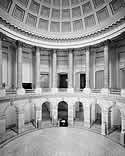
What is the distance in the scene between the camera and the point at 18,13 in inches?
607

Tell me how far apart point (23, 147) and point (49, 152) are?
2.63m

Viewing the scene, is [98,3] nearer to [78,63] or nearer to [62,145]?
[78,63]

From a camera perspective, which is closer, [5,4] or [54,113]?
[5,4]

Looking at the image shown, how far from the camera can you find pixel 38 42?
17.5m

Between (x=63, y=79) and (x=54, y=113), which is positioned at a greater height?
(x=63, y=79)

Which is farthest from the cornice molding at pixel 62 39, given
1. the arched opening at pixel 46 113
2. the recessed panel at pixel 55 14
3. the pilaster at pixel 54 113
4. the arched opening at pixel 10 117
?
the arched opening at pixel 46 113

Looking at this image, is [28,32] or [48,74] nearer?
[28,32]

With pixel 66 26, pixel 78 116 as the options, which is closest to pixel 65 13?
pixel 66 26

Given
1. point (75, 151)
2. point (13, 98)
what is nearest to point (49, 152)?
point (75, 151)

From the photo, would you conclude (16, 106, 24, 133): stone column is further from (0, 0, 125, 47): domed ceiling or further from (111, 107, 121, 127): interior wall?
(111, 107, 121, 127): interior wall

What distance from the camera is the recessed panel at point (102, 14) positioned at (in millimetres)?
15488

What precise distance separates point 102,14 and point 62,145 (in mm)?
16392

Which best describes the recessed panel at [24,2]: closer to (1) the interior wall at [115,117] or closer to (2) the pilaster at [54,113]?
(2) the pilaster at [54,113]

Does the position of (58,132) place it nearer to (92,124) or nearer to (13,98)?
(92,124)
